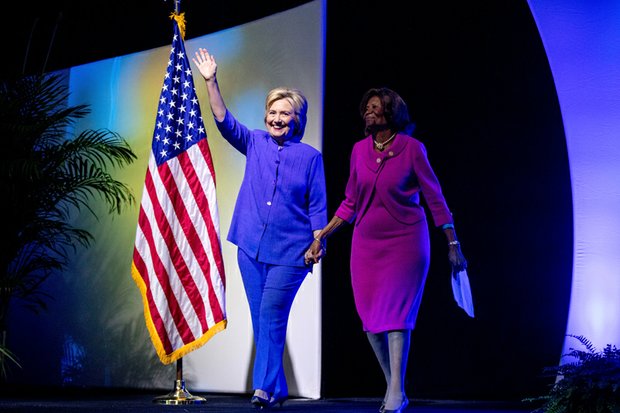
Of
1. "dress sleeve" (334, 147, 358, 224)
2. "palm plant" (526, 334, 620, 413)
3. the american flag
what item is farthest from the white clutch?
the american flag

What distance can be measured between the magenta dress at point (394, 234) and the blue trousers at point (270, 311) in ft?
1.41

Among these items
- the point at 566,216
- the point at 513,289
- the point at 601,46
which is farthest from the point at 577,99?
the point at 513,289

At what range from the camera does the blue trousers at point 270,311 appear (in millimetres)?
4621

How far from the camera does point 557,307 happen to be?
16.3 ft

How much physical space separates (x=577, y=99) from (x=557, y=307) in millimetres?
1119

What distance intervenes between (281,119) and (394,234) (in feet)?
3.03

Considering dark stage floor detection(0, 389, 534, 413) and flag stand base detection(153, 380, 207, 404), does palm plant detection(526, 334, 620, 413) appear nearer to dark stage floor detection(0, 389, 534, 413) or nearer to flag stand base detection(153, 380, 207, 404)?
dark stage floor detection(0, 389, 534, 413)

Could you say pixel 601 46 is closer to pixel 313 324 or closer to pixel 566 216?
A: pixel 566 216

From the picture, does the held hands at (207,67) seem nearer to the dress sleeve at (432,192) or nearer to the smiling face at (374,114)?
the smiling face at (374,114)

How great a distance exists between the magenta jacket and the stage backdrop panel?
1.13 m

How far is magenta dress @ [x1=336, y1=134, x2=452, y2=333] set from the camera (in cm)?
427

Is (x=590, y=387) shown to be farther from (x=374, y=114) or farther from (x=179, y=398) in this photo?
(x=179, y=398)

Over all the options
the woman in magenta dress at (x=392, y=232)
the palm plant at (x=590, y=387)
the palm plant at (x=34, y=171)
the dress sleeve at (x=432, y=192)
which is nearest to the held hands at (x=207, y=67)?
the woman in magenta dress at (x=392, y=232)

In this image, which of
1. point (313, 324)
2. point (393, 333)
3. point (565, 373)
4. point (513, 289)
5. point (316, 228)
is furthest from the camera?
point (313, 324)
